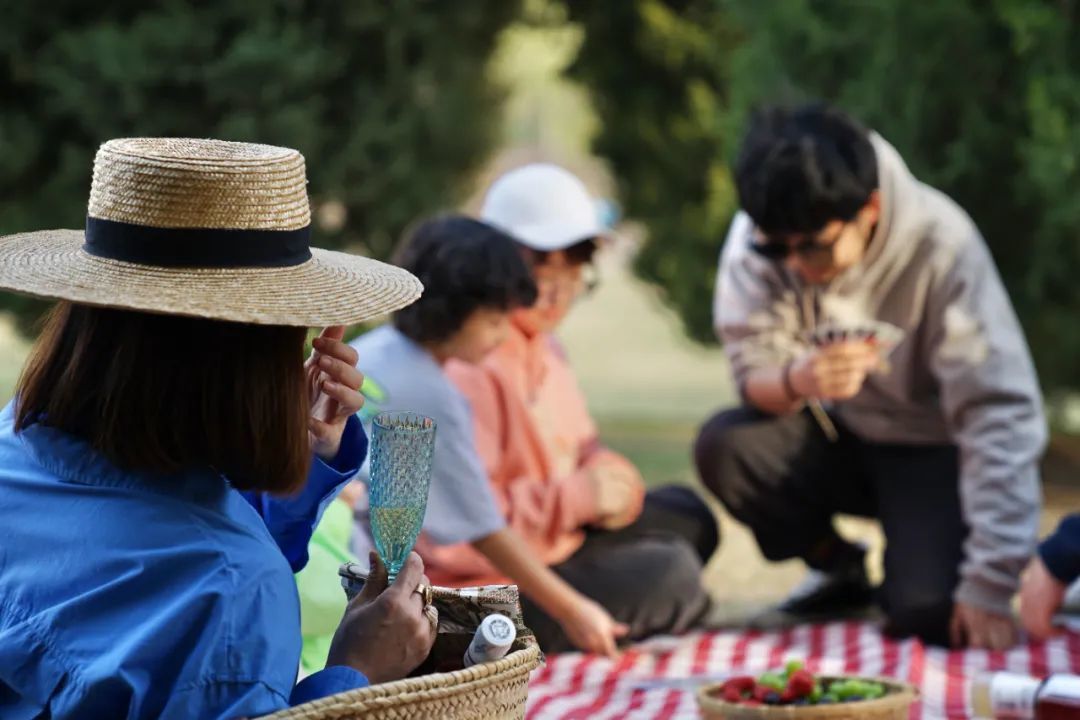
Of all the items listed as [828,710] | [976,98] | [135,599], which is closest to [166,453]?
[135,599]

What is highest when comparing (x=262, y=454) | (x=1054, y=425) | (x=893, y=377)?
(x=262, y=454)

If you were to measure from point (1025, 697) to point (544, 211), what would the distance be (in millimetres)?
1848

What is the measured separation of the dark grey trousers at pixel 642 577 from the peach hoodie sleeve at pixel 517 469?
5.7 inches

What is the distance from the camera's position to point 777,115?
4418 millimetres

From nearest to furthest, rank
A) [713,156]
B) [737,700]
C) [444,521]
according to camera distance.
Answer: [737,700] → [444,521] → [713,156]

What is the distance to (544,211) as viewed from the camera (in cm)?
446

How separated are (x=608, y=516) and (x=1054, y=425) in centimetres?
402

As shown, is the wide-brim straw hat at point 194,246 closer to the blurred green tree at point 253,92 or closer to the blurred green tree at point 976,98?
the blurred green tree at point 976,98

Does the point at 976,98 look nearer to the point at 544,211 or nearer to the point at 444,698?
the point at 544,211

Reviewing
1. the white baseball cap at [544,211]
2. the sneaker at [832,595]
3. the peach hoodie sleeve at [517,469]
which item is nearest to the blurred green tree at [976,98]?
the sneaker at [832,595]

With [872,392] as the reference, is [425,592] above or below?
above

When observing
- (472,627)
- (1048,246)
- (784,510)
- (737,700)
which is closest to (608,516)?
(784,510)

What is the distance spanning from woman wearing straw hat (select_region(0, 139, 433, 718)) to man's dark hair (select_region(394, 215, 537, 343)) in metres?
1.68

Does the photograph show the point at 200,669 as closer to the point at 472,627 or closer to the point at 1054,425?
the point at 472,627
